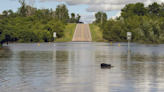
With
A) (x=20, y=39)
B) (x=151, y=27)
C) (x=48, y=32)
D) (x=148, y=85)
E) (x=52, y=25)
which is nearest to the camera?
(x=148, y=85)

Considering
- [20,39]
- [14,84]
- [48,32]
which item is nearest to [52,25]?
[48,32]

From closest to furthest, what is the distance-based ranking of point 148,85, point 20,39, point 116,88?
point 116,88
point 148,85
point 20,39

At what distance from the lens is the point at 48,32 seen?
127 metres

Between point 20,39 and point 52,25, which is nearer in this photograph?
point 20,39

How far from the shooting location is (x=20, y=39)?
4567 inches

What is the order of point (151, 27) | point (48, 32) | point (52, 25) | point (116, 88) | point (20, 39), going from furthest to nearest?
point (52, 25), point (48, 32), point (20, 39), point (151, 27), point (116, 88)

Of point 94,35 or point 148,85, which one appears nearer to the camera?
point 148,85

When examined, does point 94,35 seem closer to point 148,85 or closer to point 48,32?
point 48,32

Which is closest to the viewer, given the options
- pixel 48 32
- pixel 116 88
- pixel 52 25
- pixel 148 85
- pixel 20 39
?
pixel 116 88

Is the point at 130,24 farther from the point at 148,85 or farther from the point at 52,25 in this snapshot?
the point at 148,85

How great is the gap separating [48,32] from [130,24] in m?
36.0

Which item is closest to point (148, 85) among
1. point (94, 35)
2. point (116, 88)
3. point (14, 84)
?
point (116, 88)

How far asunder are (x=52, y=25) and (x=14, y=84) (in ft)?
417

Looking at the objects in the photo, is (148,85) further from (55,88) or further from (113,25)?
(113,25)
